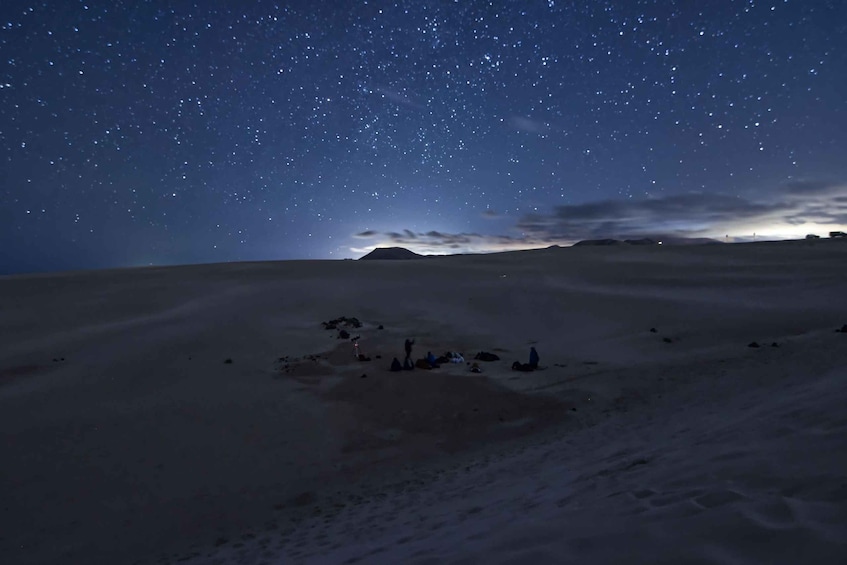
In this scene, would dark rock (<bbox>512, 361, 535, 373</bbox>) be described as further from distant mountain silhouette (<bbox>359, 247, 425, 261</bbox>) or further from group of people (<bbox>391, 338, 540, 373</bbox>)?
distant mountain silhouette (<bbox>359, 247, 425, 261</bbox>)

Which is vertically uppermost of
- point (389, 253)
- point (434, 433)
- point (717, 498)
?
point (389, 253)

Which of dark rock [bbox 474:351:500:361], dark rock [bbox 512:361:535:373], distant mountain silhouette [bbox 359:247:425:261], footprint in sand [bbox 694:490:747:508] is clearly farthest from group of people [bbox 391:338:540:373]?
distant mountain silhouette [bbox 359:247:425:261]

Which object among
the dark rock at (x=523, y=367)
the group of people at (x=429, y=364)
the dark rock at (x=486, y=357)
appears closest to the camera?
the group of people at (x=429, y=364)

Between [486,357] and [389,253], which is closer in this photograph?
[486,357]

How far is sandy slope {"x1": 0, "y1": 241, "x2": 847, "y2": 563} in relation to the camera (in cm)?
352

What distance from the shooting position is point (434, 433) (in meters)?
9.26

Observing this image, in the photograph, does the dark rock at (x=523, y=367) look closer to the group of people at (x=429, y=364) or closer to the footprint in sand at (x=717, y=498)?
the group of people at (x=429, y=364)

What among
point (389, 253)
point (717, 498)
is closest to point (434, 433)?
point (717, 498)

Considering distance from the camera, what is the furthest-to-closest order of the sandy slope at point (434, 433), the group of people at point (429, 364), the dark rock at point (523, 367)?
1. the dark rock at point (523, 367)
2. the group of people at point (429, 364)
3. the sandy slope at point (434, 433)

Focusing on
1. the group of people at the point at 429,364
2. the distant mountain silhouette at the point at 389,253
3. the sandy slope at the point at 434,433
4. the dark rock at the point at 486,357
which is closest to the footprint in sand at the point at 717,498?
the sandy slope at the point at 434,433

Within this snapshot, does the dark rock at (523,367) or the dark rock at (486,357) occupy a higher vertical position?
the dark rock at (486,357)

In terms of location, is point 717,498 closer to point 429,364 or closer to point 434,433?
point 434,433

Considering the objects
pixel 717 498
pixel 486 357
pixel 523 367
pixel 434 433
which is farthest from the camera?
pixel 486 357

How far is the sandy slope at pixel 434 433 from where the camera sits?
352 centimetres
